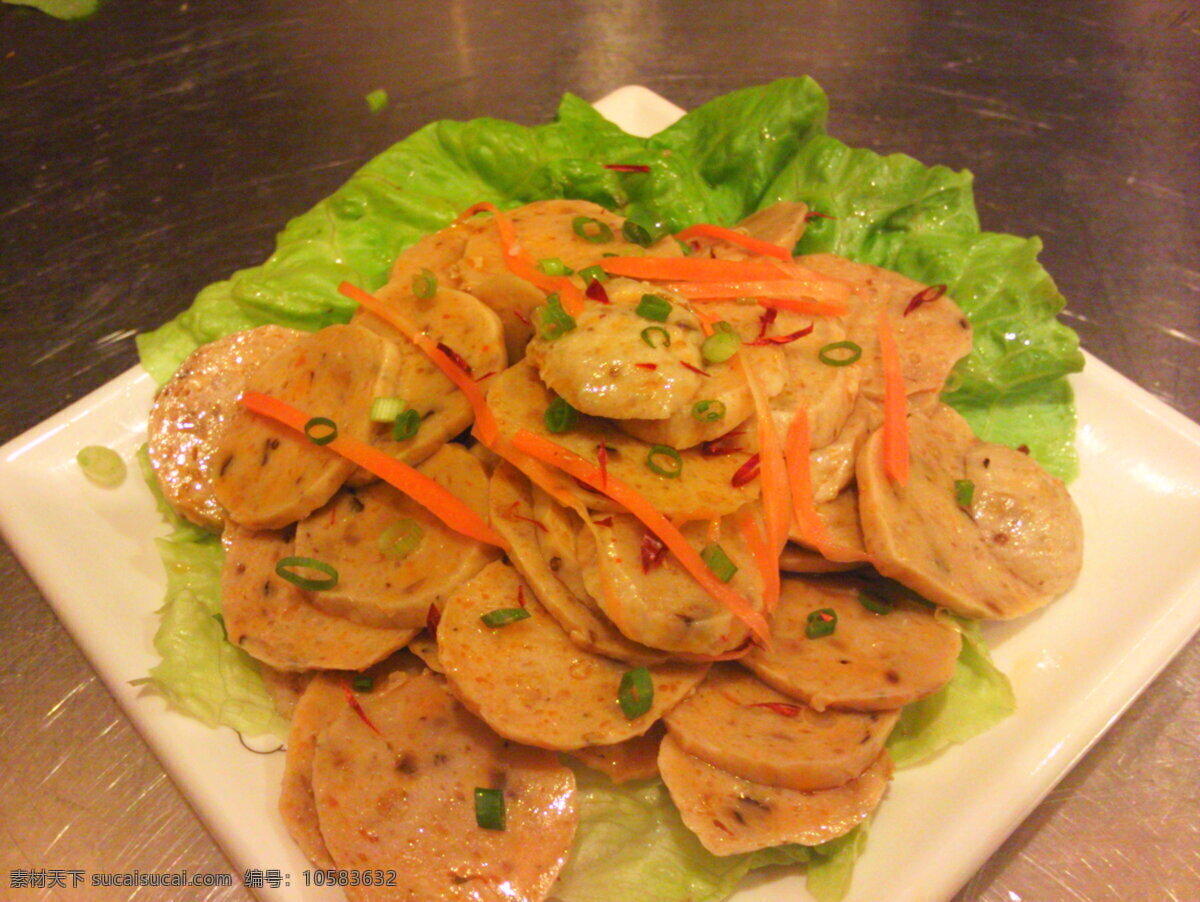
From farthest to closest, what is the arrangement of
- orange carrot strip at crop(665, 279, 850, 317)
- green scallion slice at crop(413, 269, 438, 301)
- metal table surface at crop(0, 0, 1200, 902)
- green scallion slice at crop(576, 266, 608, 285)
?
1. metal table surface at crop(0, 0, 1200, 902)
2. green scallion slice at crop(413, 269, 438, 301)
3. orange carrot strip at crop(665, 279, 850, 317)
4. green scallion slice at crop(576, 266, 608, 285)

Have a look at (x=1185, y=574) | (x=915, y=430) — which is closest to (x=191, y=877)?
(x=915, y=430)

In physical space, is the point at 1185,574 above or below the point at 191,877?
above

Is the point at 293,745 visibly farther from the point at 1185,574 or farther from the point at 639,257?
the point at 1185,574

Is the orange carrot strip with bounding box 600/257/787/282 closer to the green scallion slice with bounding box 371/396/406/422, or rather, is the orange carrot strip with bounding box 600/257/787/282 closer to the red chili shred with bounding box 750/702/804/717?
the green scallion slice with bounding box 371/396/406/422

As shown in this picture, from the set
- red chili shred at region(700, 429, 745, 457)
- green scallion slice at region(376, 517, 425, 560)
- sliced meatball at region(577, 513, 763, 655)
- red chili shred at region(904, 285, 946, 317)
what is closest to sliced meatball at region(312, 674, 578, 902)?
green scallion slice at region(376, 517, 425, 560)

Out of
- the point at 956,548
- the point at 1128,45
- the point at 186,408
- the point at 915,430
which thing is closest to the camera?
the point at 956,548

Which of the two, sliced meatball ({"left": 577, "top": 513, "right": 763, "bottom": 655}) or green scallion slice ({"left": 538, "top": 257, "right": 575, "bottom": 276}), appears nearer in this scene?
sliced meatball ({"left": 577, "top": 513, "right": 763, "bottom": 655})
